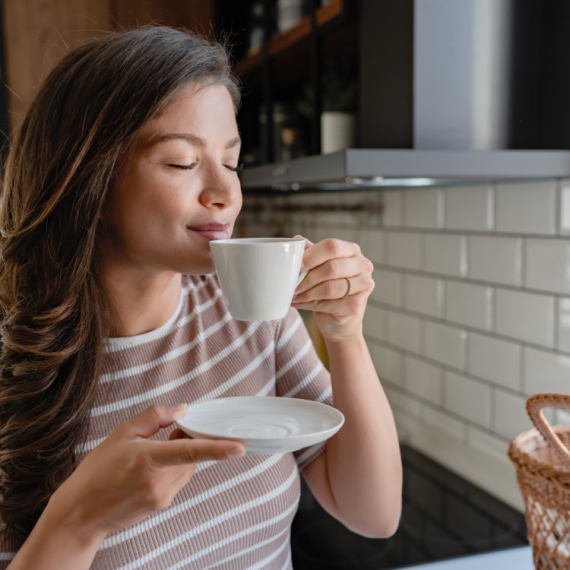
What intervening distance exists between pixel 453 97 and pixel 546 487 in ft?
2.26

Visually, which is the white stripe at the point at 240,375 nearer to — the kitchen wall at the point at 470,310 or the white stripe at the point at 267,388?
the white stripe at the point at 267,388

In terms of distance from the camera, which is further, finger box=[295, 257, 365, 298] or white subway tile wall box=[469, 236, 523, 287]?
white subway tile wall box=[469, 236, 523, 287]

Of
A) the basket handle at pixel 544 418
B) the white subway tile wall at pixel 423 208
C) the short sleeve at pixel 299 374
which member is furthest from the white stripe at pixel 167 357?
the white subway tile wall at pixel 423 208

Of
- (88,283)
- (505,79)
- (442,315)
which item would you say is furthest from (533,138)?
(88,283)

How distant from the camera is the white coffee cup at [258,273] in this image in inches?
24.9

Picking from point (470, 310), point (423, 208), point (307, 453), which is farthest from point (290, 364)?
point (423, 208)

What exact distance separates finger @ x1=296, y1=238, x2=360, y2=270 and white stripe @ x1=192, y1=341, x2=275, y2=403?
12.3 inches

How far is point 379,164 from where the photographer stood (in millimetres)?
1039

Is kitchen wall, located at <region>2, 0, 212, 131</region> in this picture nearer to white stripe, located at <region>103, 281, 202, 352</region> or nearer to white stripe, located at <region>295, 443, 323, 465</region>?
white stripe, located at <region>103, 281, 202, 352</region>

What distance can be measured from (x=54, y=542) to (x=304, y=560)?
0.82m

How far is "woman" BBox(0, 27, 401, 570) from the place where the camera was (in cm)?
79

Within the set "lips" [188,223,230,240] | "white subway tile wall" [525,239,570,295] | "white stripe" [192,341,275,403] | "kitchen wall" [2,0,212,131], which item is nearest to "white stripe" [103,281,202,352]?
"white stripe" [192,341,275,403]

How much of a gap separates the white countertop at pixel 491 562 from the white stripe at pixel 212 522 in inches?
17.8

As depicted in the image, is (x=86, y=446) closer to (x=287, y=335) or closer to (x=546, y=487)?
(x=287, y=335)
